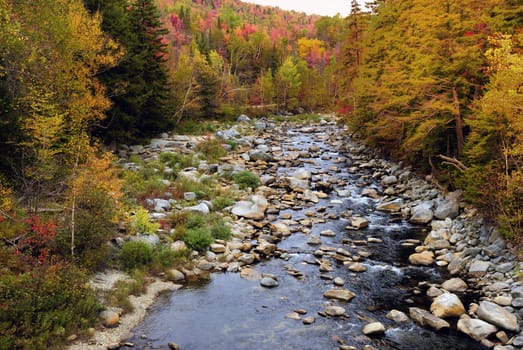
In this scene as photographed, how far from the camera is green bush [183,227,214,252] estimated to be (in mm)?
14391

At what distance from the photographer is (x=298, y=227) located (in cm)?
1739

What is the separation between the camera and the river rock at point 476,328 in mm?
9617

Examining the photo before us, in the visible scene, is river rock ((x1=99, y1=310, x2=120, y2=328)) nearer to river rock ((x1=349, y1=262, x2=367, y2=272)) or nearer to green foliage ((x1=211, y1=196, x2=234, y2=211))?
river rock ((x1=349, y1=262, x2=367, y2=272))

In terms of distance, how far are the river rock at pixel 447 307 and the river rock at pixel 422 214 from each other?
711 centimetres

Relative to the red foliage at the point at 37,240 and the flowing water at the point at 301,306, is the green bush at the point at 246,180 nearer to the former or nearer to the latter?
the flowing water at the point at 301,306

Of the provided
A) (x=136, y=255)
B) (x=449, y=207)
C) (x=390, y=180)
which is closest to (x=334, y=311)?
(x=136, y=255)

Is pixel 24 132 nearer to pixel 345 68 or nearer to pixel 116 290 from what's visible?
pixel 116 290

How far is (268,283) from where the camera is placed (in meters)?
12.5

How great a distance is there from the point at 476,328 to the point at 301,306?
4.55 meters

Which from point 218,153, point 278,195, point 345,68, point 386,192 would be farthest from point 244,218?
point 345,68

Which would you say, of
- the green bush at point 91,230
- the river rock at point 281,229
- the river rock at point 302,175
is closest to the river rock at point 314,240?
the river rock at point 281,229

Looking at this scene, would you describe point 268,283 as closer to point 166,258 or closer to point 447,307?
point 166,258

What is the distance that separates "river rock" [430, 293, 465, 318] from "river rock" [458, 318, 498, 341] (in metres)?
0.43

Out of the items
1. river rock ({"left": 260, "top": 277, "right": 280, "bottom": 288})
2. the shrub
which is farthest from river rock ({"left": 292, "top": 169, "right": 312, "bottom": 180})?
river rock ({"left": 260, "top": 277, "right": 280, "bottom": 288})
